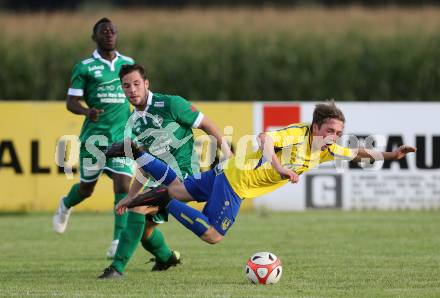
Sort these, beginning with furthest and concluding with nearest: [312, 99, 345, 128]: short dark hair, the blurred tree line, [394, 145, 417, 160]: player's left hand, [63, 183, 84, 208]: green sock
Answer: the blurred tree line < [63, 183, 84, 208]: green sock < [394, 145, 417, 160]: player's left hand < [312, 99, 345, 128]: short dark hair

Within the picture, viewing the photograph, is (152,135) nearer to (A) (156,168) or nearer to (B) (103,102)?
(A) (156,168)

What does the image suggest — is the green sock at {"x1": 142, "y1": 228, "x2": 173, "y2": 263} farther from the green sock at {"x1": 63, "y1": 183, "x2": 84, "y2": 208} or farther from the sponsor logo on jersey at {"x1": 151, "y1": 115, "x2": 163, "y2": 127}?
the green sock at {"x1": 63, "y1": 183, "x2": 84, "y2": 208}

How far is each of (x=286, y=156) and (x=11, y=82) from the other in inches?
531

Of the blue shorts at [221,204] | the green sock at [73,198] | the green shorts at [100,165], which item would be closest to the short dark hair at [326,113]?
the blue shorts at [221,204]

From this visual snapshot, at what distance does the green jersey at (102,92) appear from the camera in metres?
11.4

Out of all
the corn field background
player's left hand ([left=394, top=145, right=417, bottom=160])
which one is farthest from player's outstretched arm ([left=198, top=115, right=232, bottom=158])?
the corn field background

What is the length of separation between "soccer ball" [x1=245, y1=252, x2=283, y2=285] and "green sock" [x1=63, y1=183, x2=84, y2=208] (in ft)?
11.5

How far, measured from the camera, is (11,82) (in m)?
21.5

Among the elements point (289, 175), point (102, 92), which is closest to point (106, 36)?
point (102, 92)

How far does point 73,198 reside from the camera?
12.0 metres

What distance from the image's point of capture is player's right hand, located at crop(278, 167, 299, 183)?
8.23 m

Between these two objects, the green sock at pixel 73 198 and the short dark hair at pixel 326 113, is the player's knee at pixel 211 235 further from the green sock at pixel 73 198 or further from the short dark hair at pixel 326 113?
the green sock at pixel 73 198

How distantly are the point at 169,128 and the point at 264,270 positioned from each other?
1.63 m

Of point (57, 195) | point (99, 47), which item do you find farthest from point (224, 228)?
point (57, 195)
